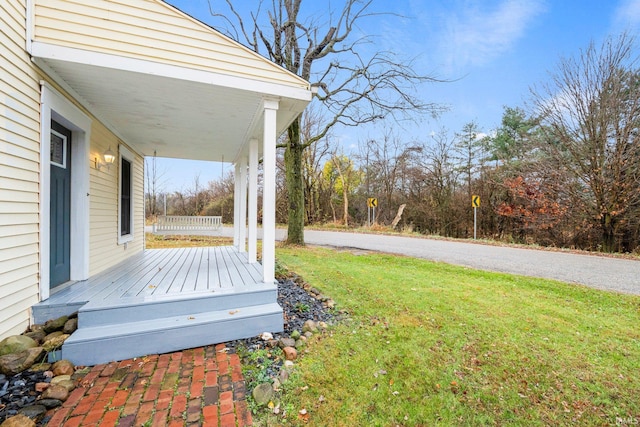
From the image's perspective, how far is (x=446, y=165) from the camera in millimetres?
15773

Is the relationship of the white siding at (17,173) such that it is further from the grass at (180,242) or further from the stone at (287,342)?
the grass at (180,242)

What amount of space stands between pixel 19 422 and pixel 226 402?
116 cm

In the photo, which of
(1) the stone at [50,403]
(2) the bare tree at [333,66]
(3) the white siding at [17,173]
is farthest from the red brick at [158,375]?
(2) the bare tree at [333,66]

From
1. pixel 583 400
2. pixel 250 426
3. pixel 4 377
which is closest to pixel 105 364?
pixel 4 377

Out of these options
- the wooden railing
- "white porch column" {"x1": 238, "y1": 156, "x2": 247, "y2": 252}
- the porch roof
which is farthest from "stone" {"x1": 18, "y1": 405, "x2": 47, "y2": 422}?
the wooden railing

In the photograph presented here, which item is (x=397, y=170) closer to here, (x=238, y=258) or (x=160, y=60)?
(x=238, y=258)

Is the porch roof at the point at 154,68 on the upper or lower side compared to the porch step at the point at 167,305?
upper

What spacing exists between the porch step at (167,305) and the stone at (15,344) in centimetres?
34

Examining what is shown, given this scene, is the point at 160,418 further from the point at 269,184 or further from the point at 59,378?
the point at 269,184

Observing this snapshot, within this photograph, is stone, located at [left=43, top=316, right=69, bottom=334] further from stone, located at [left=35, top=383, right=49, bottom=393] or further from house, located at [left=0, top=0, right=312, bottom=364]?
stone, located at [left=35, top=383, right=49, bottom=393]

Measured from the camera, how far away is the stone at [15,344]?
220 cm

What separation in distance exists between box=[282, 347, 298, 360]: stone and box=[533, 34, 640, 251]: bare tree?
1201 cm

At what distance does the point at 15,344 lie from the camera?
7.36ft

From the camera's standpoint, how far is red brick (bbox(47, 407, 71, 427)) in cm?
169
